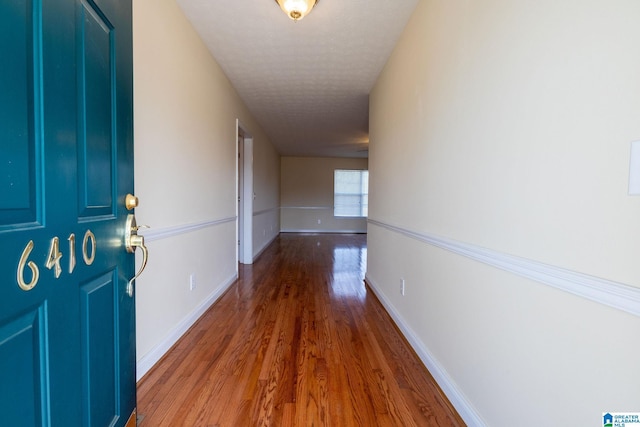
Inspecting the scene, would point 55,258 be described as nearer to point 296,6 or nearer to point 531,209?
point 531,209

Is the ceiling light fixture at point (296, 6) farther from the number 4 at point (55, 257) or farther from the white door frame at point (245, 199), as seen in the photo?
the white door frame at point (245, 199)

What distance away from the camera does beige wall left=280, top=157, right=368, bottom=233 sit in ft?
28.9

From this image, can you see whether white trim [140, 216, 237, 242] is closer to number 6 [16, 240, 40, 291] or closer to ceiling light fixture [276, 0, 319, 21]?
number 6 [16, 240, 40, 291]

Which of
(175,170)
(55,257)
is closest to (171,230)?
(175,170)

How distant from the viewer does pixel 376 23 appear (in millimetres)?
2098

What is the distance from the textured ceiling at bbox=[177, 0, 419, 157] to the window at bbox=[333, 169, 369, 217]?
15.1ft

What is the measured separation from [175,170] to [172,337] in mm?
1128

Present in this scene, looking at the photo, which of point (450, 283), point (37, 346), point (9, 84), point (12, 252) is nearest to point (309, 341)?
point (450, 283)

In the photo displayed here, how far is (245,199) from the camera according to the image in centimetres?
458

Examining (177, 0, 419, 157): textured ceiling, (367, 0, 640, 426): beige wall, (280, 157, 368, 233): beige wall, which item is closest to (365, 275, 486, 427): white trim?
(367, 0, 640, 426): beige wall

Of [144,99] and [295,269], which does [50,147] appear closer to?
[144,99]

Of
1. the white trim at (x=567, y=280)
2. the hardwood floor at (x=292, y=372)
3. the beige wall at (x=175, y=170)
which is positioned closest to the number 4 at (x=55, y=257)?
the beige wall at (x=175, y=170)

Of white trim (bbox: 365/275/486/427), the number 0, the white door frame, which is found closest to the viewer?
the number 0

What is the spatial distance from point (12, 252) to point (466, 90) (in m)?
1.62
